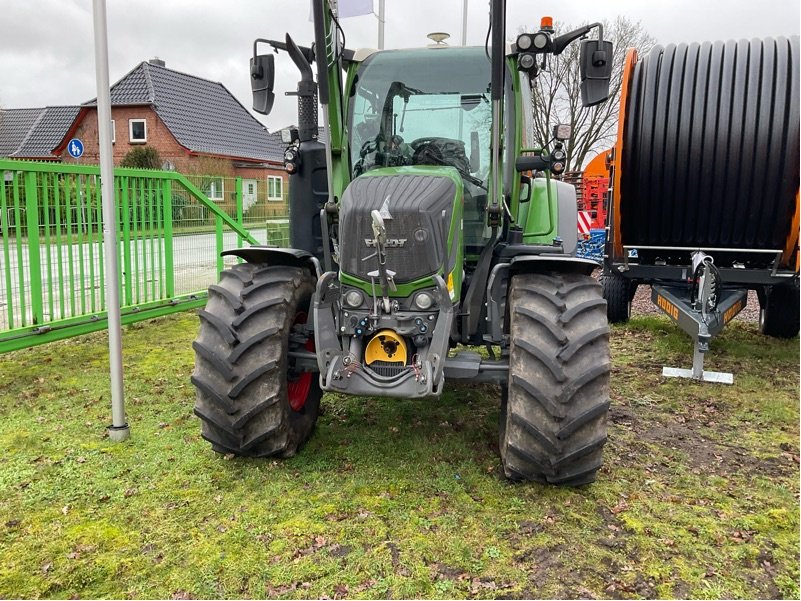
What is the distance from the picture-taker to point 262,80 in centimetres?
394

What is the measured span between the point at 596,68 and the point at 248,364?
8.14ft

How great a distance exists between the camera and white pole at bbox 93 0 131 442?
3.76 m

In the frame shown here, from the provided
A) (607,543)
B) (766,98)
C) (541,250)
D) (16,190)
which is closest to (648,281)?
(766,98)

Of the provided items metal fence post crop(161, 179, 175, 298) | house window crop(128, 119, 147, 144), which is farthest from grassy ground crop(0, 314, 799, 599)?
house window crop(128, 119, 147, 144)

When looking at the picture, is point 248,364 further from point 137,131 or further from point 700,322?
point 137,131

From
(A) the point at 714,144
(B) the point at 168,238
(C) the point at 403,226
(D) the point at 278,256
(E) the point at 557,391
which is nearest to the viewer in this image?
(E) the point at 557,391

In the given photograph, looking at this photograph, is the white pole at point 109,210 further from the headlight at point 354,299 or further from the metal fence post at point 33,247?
the metal fence post at point 33,247

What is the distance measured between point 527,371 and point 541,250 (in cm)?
131

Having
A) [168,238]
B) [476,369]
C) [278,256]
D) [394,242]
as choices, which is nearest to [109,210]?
[278,256]

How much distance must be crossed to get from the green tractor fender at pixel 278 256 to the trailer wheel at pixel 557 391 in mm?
1304

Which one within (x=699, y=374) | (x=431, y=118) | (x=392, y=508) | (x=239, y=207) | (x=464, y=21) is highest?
(x=464, y=21)

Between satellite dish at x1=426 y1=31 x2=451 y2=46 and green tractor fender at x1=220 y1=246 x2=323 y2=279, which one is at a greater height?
satellite dish at x1=426 y1=31 x2=451 y2=46

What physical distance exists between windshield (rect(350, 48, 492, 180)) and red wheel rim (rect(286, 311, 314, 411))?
105 centimetres

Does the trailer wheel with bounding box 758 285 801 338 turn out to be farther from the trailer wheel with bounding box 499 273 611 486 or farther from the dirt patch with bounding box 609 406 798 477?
the trailer wheel with bounding box 499 273 611 486
